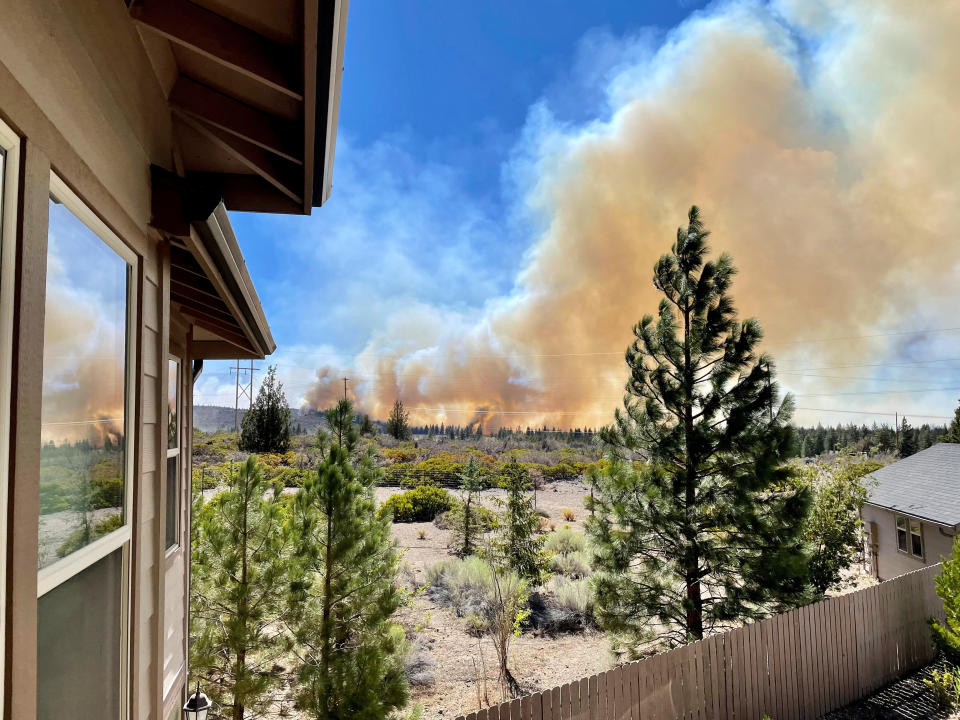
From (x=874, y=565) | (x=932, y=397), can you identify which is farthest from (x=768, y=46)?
(x=874, y=565)

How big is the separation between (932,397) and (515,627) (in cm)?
3411

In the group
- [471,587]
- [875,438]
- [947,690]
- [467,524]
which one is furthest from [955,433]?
[471,587]

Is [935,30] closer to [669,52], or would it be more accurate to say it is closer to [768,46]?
[768,46]

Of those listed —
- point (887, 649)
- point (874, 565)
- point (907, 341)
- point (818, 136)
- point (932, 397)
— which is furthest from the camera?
point (932, 397)

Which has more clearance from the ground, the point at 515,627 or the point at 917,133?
the point at 917,133

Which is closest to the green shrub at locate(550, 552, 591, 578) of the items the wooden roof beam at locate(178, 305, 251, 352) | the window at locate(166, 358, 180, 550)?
the window at locate(166, 358, 180, 550)

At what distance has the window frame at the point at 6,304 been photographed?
2.85 ft

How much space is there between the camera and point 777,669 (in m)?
4.97

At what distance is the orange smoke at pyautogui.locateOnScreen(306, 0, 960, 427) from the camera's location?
24312mm

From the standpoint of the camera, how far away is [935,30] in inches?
795

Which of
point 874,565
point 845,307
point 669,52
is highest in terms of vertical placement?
point 669,52

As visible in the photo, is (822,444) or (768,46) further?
(822,444)

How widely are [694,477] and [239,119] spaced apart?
21.0 ft

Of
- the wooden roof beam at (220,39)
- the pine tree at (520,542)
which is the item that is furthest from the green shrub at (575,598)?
the wooden roof beam at (220,39)
